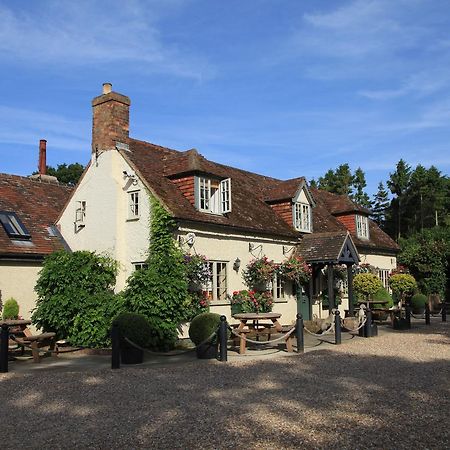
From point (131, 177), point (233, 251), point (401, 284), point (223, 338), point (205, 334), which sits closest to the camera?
point (223, 338)

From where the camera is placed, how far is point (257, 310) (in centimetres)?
1880

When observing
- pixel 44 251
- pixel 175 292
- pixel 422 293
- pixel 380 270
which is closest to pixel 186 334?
pixel 175 292

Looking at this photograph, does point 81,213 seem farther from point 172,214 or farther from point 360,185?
point 360,185

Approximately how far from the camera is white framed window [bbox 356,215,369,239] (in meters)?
28.8

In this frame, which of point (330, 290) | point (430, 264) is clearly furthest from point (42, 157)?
point (430, 264)

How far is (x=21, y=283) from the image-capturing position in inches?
721

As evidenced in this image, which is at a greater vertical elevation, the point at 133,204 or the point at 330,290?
the point at 133,204

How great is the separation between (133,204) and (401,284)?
18.1 m

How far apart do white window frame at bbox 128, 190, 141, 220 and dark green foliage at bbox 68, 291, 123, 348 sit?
3.06 meters

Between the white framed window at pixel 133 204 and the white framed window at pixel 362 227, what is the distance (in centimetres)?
1480

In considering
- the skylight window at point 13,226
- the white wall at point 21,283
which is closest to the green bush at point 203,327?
the white wall at point 21,283

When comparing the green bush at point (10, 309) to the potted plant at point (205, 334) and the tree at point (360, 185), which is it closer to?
the potted plant at point (205, 334)

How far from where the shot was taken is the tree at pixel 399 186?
55.3 meters

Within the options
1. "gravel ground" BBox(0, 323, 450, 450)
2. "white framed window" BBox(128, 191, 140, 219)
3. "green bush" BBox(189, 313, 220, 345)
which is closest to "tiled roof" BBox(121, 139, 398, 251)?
"white framed window" BBox(128, 191, 140, 219)
